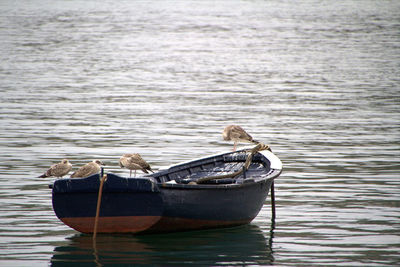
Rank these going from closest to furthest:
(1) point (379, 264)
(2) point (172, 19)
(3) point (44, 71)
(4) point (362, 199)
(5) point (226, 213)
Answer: (1) point (379, 264) < (5) point (226, 213) < (4) point (362, 199) < (3) point (44, 71) < (2) point (172, 19)

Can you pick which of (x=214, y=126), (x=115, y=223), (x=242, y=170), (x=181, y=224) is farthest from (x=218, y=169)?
(x=214, y=126)

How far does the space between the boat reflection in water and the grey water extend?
3 cm

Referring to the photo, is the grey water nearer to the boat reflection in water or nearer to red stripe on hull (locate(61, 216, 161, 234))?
the boat reflection in water

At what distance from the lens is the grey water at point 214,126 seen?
12430mm

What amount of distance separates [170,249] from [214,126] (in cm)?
1561

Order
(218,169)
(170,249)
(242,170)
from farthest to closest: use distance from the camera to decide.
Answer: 1. (218,169)
2. (242,170)
3. (170,249)

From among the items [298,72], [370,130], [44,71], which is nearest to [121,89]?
[44,71]

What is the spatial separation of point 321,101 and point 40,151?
1665cm

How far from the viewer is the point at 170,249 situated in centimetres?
1216

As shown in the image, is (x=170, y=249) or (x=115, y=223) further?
(x=115, y=223)

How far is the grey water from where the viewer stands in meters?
12.4

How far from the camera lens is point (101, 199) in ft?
40.1

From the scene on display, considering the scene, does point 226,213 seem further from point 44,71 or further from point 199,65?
point 199,65

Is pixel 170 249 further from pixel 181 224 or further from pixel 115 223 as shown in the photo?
pixel 115 223
